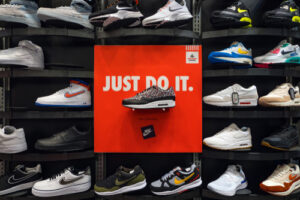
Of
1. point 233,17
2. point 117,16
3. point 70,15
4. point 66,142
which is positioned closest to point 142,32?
point 117,16

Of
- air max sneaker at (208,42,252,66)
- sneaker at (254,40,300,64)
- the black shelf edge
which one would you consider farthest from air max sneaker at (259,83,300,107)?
the black shelf edge

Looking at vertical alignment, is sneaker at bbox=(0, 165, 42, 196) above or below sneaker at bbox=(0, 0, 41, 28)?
below

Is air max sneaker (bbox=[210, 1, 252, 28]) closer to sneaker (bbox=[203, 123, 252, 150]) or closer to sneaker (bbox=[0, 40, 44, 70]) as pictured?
sneaker (bbox=[203, 123, 252, 150])

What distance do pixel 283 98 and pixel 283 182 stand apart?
78 cm

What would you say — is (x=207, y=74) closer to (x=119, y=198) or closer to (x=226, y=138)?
(x=226, y=138)

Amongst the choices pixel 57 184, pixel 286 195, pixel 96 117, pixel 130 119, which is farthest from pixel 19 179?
pixel 286 195

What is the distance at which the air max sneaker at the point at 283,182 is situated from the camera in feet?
5.78

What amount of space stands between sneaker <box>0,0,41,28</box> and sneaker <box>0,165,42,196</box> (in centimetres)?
142

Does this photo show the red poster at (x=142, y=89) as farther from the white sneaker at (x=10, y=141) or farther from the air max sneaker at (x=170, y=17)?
the white sneaker at (x=10, y=141)

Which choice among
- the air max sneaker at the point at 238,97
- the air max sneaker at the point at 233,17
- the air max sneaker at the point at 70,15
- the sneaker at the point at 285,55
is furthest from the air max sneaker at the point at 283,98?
the air max sneaker at the point at 70,15

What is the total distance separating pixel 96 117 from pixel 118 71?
531 mm

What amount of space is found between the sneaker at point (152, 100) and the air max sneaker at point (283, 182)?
116 centimetres

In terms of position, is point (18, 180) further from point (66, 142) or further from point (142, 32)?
point (142, 32)

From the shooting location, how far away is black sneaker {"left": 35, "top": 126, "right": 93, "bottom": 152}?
73.6 inches
